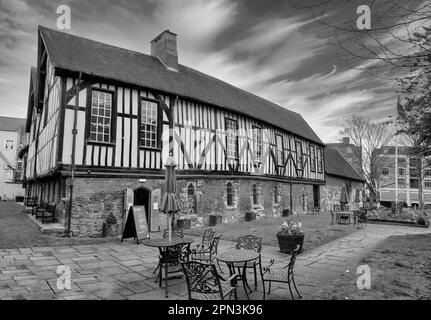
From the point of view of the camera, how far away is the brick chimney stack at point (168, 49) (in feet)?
54.9

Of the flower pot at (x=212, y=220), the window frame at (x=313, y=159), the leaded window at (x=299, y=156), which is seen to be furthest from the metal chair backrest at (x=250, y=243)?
the window frame at (x=313, y=159)

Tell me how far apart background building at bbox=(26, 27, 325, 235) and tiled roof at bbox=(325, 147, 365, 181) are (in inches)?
500

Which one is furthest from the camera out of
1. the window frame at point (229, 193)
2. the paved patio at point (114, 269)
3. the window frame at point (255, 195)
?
the window frame at point (255, 195)

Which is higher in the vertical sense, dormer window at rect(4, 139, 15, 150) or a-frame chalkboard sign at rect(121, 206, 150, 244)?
dormer window at rect(4, 139, 15, 150)

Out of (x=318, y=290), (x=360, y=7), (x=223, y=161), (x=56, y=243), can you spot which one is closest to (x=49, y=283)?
(x=56, y=243)

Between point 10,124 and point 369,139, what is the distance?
2063 inches

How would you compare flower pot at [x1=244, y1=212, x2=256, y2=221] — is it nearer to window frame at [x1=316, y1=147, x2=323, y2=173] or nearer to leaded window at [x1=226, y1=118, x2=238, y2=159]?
leaded window at [x1=226, y1=118, x2=238, y2=159]

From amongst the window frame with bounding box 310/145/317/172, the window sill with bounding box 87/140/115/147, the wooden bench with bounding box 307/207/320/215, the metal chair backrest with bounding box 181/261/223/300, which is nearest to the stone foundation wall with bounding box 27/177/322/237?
the wooden bench with bounding box 307/207/320/215

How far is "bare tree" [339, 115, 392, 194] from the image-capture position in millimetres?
28750

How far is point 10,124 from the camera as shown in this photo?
47.1 meters

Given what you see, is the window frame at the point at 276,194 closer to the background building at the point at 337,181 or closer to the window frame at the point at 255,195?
the window frame at the point at 255,195

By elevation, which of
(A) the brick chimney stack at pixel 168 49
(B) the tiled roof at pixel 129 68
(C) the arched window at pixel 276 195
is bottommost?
(C) the arched window at pixel 276 195

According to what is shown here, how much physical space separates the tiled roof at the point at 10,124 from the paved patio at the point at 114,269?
156 ft
